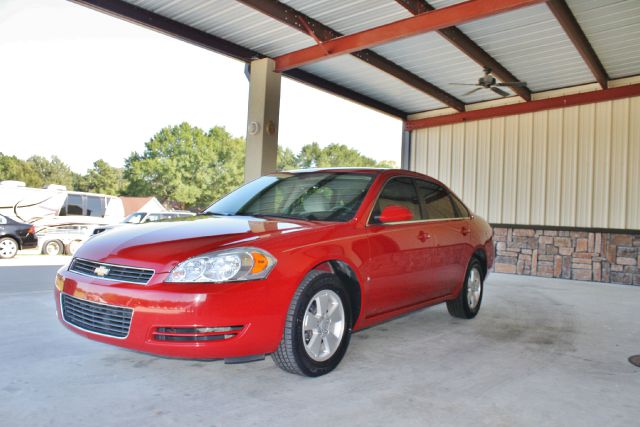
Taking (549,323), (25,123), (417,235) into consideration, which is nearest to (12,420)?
(417,235)

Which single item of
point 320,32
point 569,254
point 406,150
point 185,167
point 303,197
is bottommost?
point 569,254

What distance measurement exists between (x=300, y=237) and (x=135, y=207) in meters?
37.9

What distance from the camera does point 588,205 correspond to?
1024 cm

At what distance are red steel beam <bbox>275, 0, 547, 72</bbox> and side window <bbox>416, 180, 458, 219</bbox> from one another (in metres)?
2.87

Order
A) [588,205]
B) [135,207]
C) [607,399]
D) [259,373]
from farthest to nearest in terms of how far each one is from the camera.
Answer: [135,207] < [588,205] < [259,373] < [607,399]

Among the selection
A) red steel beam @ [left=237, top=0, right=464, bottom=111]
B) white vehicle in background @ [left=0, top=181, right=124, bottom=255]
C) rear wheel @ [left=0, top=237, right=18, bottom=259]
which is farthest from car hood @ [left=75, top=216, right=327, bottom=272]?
white vehicle in background @ [left=0, top=181, right=124, bottom=255]

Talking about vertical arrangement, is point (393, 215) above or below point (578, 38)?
below

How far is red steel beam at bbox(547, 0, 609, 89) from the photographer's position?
674cm

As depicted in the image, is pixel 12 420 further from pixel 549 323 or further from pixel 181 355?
pixel 549 323

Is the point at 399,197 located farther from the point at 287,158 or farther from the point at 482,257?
the point at 287,158

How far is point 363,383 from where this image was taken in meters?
2.98

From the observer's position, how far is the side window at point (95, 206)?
15.3 meters

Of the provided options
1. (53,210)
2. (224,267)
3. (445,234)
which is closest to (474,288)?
(445,234)

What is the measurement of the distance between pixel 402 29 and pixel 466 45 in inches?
70.6
